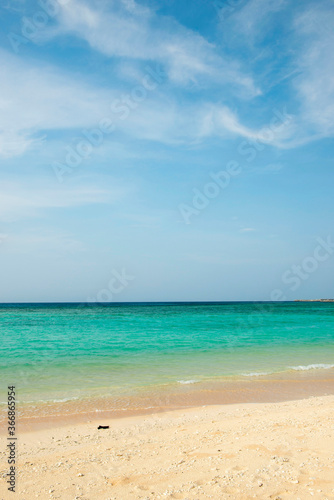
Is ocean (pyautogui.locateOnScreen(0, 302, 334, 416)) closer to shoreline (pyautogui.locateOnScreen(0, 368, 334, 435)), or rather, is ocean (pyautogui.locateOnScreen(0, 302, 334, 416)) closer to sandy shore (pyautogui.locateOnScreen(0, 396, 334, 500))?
shoreline (pyautogui.locateOnScreen(0, 368, 334, 435))

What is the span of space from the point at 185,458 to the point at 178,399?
4507mm

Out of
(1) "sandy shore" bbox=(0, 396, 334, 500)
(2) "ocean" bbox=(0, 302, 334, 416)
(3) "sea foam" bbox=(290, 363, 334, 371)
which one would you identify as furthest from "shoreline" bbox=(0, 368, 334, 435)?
(3) "sea foam" bbox=(290, 363, 334, 371)

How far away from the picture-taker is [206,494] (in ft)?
15.0

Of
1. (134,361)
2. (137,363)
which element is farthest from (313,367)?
(134,361)

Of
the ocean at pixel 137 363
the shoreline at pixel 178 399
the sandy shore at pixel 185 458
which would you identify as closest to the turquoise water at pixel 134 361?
the ocean at pixel 137 363

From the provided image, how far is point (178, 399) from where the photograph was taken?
1024 centimetres

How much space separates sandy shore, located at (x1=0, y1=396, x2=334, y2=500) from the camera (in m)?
4.73

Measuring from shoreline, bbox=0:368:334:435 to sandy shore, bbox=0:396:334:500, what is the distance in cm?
56

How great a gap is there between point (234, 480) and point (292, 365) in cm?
1139

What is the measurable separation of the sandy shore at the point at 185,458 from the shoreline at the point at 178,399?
56 cm

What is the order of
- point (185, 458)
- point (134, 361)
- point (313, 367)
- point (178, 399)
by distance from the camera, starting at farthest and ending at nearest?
point (134, 361) → point (313, 367) → point (178, 399) → point (185, 458)

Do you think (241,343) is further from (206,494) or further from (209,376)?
(206,494)

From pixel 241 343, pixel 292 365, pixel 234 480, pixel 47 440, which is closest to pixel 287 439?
pixel 234 480

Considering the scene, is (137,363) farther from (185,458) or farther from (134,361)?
(185,458)
